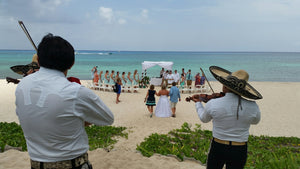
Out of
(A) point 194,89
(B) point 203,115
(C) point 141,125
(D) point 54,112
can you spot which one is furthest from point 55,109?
(A) point 194,89

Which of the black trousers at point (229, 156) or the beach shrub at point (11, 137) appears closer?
the black trousers at point (229, 156)

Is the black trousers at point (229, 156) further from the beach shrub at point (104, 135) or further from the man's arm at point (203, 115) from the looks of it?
the beach shrub at point (104, 135)

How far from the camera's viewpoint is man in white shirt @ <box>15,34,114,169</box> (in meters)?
1.60

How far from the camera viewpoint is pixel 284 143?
734 cm

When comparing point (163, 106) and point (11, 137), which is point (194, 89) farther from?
point (11, 137)

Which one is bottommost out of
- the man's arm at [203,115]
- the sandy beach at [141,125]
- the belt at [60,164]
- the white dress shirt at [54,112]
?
the sandy beach at [141,125]

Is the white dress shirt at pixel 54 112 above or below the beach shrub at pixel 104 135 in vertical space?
above

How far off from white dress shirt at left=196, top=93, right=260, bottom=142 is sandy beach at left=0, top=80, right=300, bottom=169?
2426 millimetres

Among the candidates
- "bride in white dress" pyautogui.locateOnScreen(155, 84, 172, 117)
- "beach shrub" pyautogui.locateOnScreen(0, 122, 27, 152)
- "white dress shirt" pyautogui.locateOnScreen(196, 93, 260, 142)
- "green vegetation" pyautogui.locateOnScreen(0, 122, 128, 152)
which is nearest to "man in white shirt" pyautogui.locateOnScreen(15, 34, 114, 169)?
"white dress shirt" pyautogui.locateOnScreen(196, 93, 260, 142)

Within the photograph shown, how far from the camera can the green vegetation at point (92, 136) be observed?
6008 millimetres

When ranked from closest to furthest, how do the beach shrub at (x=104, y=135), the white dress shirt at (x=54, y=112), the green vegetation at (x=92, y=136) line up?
the white dress shirt at (x=54, y=112), the green vegetation at (x=92, y=136), the beach shrub at (x=104, y=135)

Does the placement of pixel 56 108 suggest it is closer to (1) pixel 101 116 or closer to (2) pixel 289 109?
(1) pixel 101 116

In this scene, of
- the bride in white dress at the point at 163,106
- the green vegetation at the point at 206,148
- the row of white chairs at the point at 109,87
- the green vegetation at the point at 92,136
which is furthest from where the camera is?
the row of white chairs at the point at 109,87

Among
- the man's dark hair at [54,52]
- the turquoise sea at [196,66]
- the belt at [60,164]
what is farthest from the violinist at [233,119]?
the turquoise sea at [196,66]
